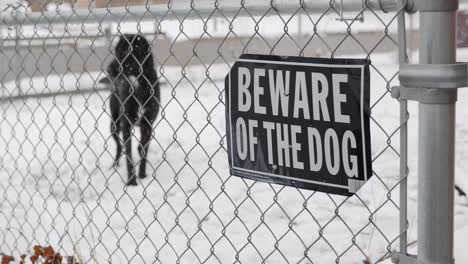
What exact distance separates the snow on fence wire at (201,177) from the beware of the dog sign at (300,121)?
0.12 metres

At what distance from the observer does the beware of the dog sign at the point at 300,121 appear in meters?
A: 1.50

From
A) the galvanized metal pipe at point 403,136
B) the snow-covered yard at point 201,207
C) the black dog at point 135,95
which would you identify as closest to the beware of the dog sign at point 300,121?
the galvanized metal pipe at point 403,136

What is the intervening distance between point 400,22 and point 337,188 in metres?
0.43

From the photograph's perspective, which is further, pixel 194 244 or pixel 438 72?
pixel 194 244

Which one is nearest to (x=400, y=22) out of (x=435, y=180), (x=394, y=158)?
(x=435, y=180)

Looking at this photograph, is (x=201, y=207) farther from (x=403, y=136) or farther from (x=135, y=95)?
(x=403, y=136)

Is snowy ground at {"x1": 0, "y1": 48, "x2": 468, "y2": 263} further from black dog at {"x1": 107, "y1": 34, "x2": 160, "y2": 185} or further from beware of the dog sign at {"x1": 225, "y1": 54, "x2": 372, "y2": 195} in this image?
beware of the dog sign at {"x1": 225, "y1": 54, "x2": 372, "y2": 195}

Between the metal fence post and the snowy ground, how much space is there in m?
0.35

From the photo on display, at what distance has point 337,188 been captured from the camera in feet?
5.10

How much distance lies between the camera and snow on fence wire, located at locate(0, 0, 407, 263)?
206 centimetres

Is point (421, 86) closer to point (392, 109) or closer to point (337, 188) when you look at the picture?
point (337, 188)

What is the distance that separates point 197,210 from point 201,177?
66.2 inches

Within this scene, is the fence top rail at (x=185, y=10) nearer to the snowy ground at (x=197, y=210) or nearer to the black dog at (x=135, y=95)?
the snowy ground at (x=197, y=210)

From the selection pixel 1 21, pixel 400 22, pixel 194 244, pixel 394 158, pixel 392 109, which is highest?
pixel 1 21
